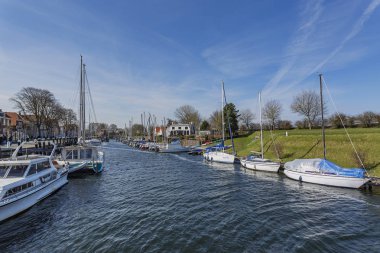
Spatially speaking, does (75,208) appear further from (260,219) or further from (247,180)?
(247,180)

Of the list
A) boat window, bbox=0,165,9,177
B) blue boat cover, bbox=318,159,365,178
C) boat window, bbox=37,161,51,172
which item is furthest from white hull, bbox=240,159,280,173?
boat window, bbox=0,165,9,177

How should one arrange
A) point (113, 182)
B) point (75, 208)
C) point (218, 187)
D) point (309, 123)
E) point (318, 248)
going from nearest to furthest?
point (318, 248), point (75, 208), point (218, 187), point (113, 182), point (309, 123)

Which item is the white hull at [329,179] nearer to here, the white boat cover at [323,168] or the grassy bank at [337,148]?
the white boat cover at [323,168]

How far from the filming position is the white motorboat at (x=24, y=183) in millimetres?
14384

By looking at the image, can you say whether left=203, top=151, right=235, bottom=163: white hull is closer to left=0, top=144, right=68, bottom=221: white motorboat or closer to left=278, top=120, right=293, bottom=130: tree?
left=0, top=144, right=68, bottom=221: white motorboat

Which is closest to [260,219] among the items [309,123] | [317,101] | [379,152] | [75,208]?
[75,208]

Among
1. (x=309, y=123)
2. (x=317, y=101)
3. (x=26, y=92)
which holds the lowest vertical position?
(x=309, y=123)

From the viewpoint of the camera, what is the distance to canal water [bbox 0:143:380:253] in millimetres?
10914

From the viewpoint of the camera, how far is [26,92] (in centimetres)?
6312

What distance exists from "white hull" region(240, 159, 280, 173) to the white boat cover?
9.59 feet

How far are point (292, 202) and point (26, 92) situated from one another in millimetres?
75372

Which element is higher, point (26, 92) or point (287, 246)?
point (26, 92)

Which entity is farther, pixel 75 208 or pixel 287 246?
pixel 75 208

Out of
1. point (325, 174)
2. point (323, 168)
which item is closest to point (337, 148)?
point (323, 168)
